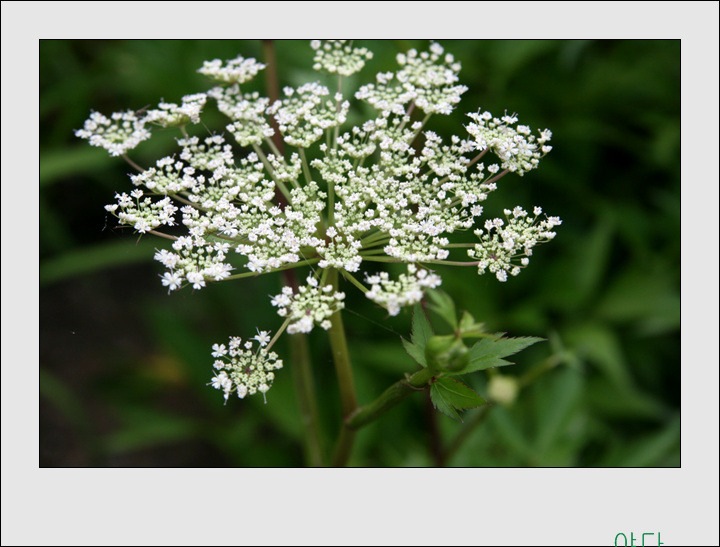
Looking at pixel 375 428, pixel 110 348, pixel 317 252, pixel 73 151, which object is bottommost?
pixel 375 428

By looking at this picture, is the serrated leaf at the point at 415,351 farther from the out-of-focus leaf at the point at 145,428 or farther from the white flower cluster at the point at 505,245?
the out-of-focus leaf at the point at 145,428

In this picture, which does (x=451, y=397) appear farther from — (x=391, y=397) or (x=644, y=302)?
(x=644, y=302)

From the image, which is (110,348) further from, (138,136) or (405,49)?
(405,49)

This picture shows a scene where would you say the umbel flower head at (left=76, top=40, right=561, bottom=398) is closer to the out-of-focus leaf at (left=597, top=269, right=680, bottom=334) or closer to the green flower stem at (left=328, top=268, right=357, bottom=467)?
the green flower stem at (left=328, top=268, right=357, bottom=467)

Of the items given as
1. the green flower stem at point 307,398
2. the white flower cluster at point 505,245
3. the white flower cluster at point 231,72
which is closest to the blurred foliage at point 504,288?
the green flower stem at point 307,398

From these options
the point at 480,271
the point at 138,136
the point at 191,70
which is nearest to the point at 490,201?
the point at 480,271

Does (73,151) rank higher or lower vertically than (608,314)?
higher

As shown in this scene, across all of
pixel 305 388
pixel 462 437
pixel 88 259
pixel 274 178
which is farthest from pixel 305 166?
pixel 88 259
